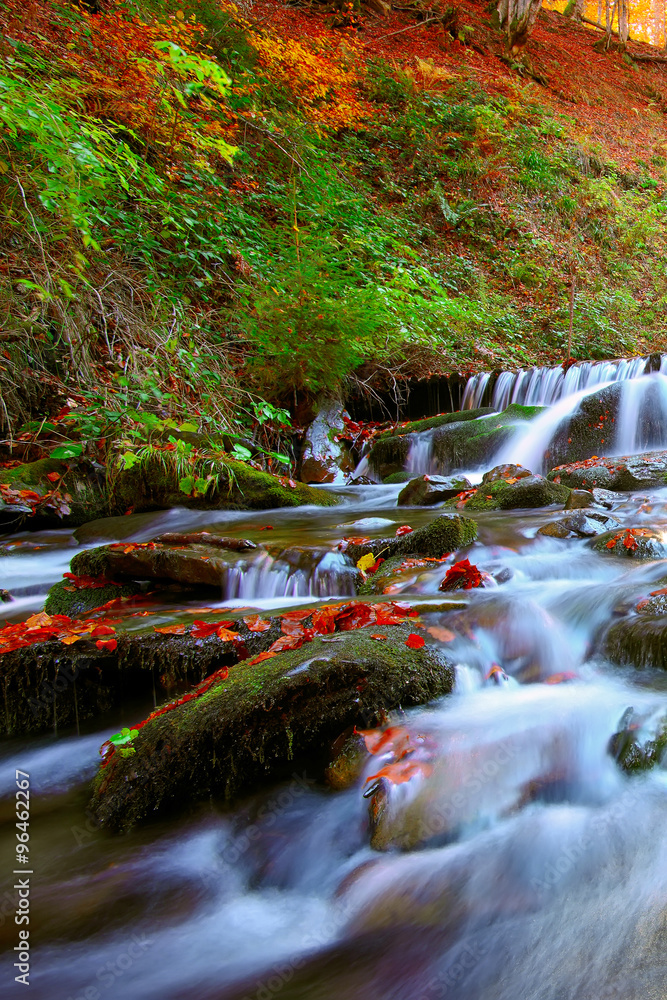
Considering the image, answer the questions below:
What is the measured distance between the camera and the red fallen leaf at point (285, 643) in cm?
294

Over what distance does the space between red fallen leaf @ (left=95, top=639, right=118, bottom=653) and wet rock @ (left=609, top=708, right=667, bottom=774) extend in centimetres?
235

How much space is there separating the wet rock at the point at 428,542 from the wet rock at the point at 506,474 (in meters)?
2.16

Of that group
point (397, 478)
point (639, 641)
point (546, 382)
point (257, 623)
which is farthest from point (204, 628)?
point (546, 382)

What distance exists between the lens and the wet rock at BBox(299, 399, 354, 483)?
373 inches

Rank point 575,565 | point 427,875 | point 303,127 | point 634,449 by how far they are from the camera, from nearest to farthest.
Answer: point 427,875 < point 575,565 < point 634,449 < point 303,127

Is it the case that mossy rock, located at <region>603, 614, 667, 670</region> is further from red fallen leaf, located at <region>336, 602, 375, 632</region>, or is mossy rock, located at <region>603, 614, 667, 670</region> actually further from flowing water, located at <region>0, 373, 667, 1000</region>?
red fallen leaf, located at <region>336, 602, 375, 632</region>

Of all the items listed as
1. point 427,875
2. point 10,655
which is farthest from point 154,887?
point 10,655

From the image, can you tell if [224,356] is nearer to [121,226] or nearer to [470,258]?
[121,226]

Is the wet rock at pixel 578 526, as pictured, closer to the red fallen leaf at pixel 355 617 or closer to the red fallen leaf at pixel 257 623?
the red fallen leaf at pixel 355 617

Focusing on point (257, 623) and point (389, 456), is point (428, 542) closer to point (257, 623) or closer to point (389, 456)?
point (257, 623)

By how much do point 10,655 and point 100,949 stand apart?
1.73 metres

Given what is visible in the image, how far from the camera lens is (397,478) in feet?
28.9

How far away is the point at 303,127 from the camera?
41.6ft

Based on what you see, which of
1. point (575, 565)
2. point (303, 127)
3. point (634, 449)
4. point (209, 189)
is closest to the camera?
point (575, 565)
